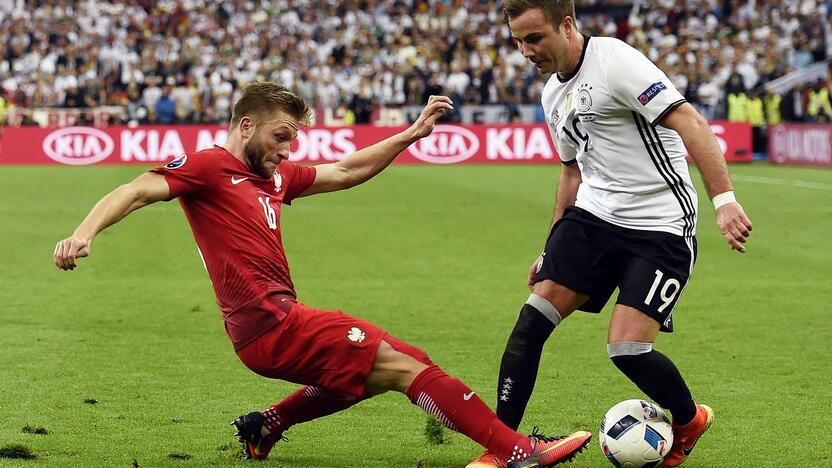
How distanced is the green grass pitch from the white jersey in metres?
1.21

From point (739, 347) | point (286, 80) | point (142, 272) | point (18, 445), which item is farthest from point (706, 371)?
point (286, 80)

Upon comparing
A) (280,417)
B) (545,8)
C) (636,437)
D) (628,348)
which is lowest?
(636,437)

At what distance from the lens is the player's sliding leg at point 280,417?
573 centimetres

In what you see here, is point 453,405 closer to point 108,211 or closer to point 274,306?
point 274,306

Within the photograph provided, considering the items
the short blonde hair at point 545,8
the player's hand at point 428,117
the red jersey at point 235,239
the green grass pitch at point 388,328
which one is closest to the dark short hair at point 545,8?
the short blonde hair at point 545,8

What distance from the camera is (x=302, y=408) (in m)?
5.76

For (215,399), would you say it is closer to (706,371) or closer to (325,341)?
(325,341)

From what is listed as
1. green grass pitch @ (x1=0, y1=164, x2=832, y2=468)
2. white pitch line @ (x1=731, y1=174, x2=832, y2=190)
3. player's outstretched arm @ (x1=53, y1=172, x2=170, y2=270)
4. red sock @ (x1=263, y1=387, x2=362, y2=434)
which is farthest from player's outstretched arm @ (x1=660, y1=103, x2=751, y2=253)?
white pitch line @ (x1=731, y1=174, x2=832, y2=190)

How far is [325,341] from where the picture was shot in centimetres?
509

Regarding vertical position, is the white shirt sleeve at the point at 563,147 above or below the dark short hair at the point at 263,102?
below

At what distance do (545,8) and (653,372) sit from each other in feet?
5.54

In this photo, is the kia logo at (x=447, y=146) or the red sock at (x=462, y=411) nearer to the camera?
the red sock at (x=462, y=411)

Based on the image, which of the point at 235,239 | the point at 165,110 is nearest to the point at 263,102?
the point at 235,239

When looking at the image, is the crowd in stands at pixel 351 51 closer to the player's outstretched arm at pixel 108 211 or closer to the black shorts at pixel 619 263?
the black shorts at pixel 619 263
